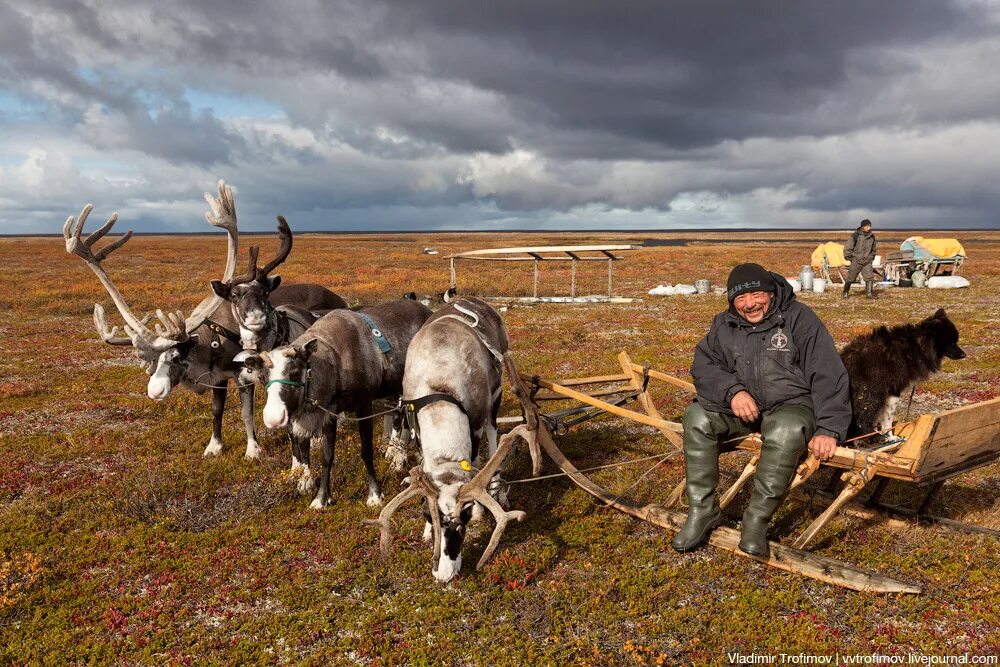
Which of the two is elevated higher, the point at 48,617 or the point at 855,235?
the point at 855,235

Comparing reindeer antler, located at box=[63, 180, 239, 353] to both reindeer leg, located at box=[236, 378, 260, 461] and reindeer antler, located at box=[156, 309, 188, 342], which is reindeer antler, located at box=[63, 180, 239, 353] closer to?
reindeer antler, located at box=[156, 309, 188, 342]

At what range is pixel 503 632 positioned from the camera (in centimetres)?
552

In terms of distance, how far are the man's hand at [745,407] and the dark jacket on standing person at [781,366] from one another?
0.07 meters

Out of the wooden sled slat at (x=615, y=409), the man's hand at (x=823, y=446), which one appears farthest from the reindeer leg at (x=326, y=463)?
the man's hand at (x=823, y=446)

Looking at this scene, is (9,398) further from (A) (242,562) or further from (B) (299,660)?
(B) (299,660)

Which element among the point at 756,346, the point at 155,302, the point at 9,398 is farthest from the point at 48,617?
the point at 155,302

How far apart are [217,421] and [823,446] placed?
9.57 meters

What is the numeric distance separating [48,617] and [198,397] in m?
8.76

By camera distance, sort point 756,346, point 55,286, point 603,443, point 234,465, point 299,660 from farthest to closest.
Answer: point 55,286 → point 603,443 → point 234,465 → point 756,346 → point 299,660

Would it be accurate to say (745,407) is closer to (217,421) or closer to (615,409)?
(615,409)

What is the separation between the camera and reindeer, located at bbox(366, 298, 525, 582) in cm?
566

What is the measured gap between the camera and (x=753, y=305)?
5.89 m

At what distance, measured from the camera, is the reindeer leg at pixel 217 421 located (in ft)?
33.0

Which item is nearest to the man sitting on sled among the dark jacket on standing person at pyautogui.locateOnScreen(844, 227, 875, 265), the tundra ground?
the tundra ground
